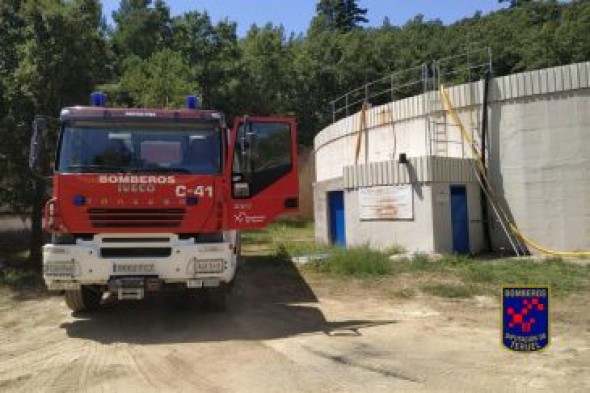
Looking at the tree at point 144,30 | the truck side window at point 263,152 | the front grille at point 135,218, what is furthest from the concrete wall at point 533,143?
the tree at point 144,30

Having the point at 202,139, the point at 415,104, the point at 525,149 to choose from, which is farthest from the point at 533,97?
the point at 202,139

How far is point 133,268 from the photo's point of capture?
9.08 meters

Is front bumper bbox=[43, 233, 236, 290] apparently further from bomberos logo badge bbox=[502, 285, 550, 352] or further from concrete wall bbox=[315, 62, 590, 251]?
concrete wall bbox=[315, 62, 590, 251]

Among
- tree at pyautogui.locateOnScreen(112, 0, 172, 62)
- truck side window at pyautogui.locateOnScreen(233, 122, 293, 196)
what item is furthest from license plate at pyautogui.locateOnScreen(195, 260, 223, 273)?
tree at pyautogui.locateOnScreen(112, 0, 172, 62)

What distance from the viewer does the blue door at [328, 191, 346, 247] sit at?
21.9 metres

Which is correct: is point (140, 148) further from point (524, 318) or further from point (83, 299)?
point (524, 318)

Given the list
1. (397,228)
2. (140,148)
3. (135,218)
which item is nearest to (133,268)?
(135,218)

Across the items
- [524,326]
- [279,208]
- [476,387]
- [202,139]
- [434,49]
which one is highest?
[434,49]

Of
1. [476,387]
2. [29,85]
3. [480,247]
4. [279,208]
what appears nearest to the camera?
[476,387]

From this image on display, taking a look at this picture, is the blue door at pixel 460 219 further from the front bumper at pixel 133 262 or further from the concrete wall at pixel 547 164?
the front bumper at pixel 133 262

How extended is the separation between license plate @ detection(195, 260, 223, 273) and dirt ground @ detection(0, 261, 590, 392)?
0.92m

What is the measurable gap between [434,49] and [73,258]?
58.5 metres

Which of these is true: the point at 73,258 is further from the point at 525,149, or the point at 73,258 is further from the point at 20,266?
the point at 525,149

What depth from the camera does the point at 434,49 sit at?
6300 centimetres
